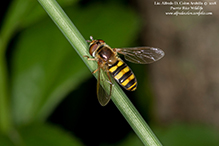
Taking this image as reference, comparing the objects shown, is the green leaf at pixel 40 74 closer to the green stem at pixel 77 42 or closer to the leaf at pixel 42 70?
the leaf at pixel 42 70

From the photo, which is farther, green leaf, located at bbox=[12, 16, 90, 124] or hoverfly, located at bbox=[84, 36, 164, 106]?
green leaf, located at bbox=[12, 16, 90, 124]

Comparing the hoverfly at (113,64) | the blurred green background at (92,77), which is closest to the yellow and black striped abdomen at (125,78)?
the hoverfly at (113,64)

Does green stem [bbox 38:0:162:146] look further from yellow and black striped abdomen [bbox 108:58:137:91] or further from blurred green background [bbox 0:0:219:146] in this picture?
blurred green background [bbox 0:0:219:146]

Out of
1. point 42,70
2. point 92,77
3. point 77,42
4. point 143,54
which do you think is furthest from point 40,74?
point 77,42

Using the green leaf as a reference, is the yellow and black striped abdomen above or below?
below

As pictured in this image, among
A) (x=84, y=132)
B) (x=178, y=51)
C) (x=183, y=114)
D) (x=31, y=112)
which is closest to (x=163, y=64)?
(x=178, y=51)

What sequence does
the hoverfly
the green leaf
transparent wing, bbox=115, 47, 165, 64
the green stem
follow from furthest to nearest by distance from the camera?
the green leaf < transparent wing, bbox=115, 47, 165, 64 < the hoverfly < the green stem

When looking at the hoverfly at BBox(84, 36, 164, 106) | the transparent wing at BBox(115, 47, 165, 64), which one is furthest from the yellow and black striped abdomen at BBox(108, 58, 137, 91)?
the transparent wing at BBox(115, 47, 165, 64)
